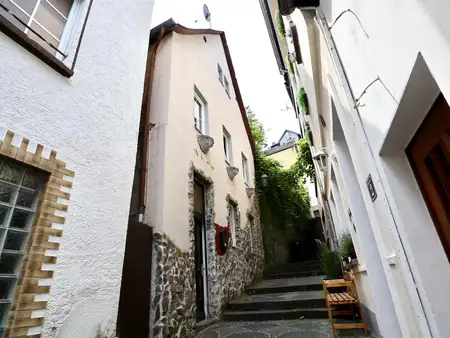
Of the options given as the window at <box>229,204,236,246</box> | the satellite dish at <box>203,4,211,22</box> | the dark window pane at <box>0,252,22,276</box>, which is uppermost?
the satellite dish at <box>203,4,211,22</box>

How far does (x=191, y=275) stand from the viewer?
15.1 feet

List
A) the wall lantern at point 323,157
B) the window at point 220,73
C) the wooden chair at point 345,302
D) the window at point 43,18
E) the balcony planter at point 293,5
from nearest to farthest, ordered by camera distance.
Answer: the window at point 43,18
the balcony planter at point 293,5
the wooden chair at point 345,302
the wall lantern at point 323,157
the window at point 220,73

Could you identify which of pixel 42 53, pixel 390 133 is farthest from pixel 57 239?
pixel 390 133

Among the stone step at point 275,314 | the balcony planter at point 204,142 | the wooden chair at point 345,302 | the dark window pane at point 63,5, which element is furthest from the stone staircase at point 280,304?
the dark window pane at point 63,5

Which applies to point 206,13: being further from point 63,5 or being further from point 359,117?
point 359,117

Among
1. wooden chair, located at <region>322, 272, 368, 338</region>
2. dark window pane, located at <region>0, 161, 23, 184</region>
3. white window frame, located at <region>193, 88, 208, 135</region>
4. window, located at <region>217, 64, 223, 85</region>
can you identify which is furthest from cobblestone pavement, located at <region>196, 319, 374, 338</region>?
window, located at <region>217, 64, 223, 85</region>

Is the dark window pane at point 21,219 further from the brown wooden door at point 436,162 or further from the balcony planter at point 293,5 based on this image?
the balcony planter at point 293,5

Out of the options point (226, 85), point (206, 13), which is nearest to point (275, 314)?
point (226, 85)

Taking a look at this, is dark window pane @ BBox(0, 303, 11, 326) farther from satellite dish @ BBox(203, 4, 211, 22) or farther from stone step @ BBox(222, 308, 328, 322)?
satellite dish @ BBox(203, 4, 211, 22)

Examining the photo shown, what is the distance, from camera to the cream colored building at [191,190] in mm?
4105

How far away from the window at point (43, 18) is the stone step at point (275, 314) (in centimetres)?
513

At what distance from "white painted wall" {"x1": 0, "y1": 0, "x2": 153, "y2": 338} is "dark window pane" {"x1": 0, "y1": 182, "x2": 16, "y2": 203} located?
41cm

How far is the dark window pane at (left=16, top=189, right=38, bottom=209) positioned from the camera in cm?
212

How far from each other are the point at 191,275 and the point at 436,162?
160 inches
